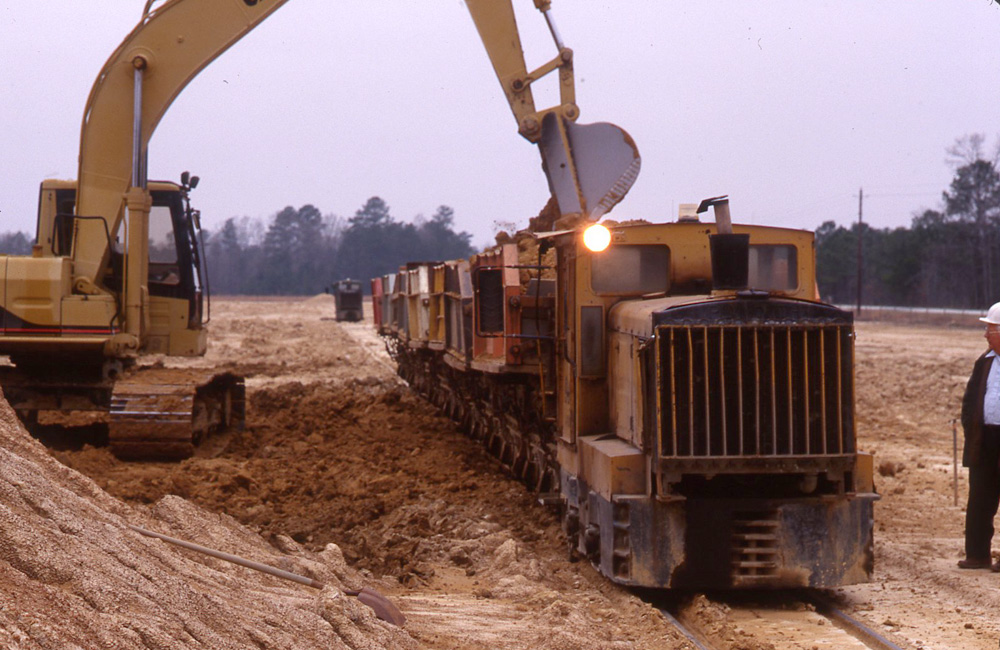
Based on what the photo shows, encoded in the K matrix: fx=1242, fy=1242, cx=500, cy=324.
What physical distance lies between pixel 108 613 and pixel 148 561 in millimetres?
1067

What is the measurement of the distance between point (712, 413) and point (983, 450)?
2.79 metres

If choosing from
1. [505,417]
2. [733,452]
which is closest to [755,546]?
[733,452]

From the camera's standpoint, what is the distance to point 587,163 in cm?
1421

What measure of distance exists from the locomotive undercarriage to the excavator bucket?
2258mm

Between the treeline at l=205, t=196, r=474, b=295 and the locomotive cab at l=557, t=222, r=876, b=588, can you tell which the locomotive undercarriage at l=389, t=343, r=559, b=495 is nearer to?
the locomotive cab at l=557, t=222, r=876, b=588

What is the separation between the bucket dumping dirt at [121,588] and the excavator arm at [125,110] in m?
5.98

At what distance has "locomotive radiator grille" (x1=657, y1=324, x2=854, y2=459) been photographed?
8.20 meters

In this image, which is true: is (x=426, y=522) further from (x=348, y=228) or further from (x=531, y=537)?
(x=348, y=228)

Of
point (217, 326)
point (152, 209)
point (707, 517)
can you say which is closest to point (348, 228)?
point (217, 326)

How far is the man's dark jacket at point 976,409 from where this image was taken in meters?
9.66

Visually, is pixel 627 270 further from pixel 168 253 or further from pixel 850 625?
pixel 168 253

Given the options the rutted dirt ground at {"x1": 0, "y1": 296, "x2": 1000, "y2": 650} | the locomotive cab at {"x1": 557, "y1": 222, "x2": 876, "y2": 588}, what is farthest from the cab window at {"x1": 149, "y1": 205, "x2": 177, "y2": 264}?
the locomotive cab at {"x1": 557, "y1": 222, "x2": 876, "y2": 588}

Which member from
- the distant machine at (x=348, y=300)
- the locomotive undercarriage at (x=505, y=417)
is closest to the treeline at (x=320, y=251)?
the distant machine at (x=348, y=300)

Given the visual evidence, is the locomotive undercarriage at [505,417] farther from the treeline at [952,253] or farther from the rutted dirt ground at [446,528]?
the treeline at [952,253]
